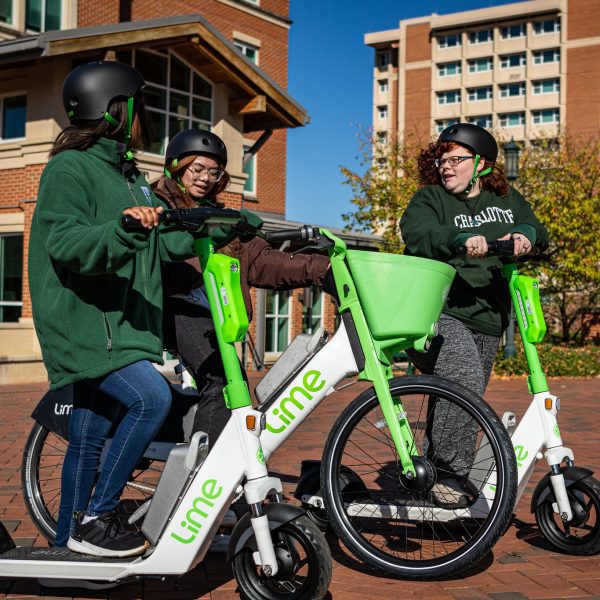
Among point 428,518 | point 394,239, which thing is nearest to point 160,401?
point 428,518

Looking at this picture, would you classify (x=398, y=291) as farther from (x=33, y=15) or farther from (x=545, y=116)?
(x=545, y=116)

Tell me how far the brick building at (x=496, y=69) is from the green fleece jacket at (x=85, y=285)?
70753mm

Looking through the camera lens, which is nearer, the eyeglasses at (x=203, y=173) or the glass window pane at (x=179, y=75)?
the eyeglasses at (x=203, y=173)

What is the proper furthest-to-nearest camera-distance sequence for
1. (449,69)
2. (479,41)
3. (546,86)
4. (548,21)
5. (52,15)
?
1. (449,69)
2. (479,41)
3. (546,86)
4. (548,21)
5. (52,15)

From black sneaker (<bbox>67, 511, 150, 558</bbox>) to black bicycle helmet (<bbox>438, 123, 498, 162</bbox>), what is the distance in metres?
2.35

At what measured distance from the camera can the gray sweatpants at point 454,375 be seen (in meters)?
3.83

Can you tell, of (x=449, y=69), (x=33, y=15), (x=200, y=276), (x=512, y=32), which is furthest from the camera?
(x=449, y=69)

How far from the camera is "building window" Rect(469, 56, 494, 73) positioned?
80250 mm

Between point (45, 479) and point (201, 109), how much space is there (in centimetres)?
1491

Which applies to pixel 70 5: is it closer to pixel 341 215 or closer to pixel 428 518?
pixel 341 215

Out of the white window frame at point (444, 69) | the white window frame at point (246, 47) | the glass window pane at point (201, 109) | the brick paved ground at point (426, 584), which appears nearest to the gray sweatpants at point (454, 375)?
the brick paved ground at point (426, 584)

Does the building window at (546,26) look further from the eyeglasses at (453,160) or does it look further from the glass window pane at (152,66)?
the eyeglasses at (453,160)

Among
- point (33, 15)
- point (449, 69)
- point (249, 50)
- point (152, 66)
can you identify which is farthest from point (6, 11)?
point (449, 69)

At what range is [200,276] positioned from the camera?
3959mm
